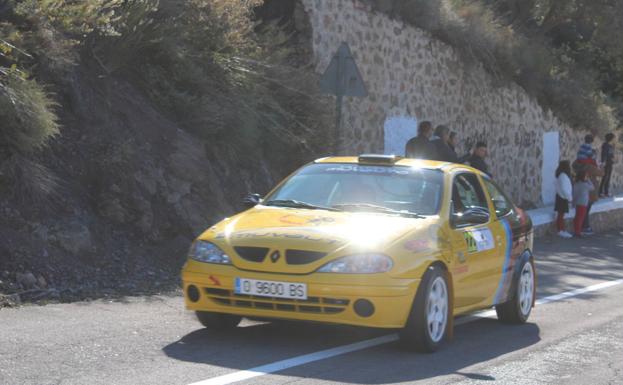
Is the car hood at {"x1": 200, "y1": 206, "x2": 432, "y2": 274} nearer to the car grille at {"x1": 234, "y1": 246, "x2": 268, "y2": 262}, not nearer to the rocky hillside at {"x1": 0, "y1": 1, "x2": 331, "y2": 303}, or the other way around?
the car grille at {"x1": 234, "y1": 246, "x2": 268, "y2": 262}

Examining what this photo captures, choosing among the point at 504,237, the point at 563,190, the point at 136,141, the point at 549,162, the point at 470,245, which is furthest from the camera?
the point at 549,162

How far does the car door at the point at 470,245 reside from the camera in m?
8.95

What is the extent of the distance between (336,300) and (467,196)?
2.33m

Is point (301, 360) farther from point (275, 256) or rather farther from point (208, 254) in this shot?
point (208, 254)

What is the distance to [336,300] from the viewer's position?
797 centimetres

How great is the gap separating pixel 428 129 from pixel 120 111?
5.35m

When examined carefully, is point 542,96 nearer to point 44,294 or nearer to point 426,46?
point 426,46

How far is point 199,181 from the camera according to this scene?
1354cm

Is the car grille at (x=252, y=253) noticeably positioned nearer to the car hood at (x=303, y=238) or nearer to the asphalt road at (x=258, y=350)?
the car hood at (x=303, y=238)

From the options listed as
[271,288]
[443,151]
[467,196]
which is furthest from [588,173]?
[271,288]

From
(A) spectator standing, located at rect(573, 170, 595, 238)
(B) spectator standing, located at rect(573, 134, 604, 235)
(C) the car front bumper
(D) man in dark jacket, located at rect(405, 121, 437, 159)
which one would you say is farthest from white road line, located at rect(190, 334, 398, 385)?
(B) spectator standing, located at rect(573, 134, 604, 235)

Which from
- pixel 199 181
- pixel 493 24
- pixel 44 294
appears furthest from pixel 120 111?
pixel 493 24

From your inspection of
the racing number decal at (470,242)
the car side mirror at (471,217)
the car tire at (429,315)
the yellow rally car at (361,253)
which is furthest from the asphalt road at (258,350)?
the car side mirror at (471,217)

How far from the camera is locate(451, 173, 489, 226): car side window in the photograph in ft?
30.6
